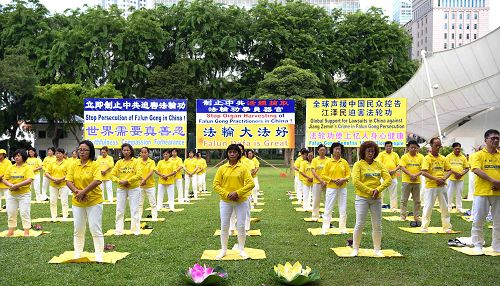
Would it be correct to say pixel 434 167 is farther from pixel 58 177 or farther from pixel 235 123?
pixel 235 123

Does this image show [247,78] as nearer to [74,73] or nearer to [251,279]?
[74,73]

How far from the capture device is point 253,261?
23.7 feet

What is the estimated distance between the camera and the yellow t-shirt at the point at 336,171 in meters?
9.52

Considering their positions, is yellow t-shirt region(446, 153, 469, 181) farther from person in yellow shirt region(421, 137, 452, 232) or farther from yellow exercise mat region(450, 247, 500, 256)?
yellow exercise mat region(450, 247, 500, 256)

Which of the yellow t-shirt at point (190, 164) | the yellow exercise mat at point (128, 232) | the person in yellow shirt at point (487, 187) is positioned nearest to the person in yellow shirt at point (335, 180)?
the person in yellow shirt at point (487, 187)

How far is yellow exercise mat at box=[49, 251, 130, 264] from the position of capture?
23.3 feet

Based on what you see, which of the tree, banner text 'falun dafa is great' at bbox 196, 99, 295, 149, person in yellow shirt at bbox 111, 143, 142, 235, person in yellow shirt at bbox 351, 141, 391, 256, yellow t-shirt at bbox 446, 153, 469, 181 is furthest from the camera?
the tree

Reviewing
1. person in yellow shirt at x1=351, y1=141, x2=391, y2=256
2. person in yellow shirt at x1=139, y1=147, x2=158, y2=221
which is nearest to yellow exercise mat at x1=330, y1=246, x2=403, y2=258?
person in yellow shirt at x1=351, y1=141, x2=391, y2=256

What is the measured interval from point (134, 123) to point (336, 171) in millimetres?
13179

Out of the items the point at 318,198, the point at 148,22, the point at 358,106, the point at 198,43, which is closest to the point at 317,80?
the point at 198,43

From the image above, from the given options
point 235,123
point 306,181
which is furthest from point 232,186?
point 235,123

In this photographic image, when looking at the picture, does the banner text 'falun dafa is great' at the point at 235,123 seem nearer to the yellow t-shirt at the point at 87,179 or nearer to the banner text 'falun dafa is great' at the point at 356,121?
the banner text 'falun dafa is great' at the point at 356,121

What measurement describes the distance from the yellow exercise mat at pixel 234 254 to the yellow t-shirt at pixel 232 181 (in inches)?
33.0

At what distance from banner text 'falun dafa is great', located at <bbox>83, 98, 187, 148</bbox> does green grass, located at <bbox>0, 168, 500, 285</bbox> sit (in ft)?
33.2
